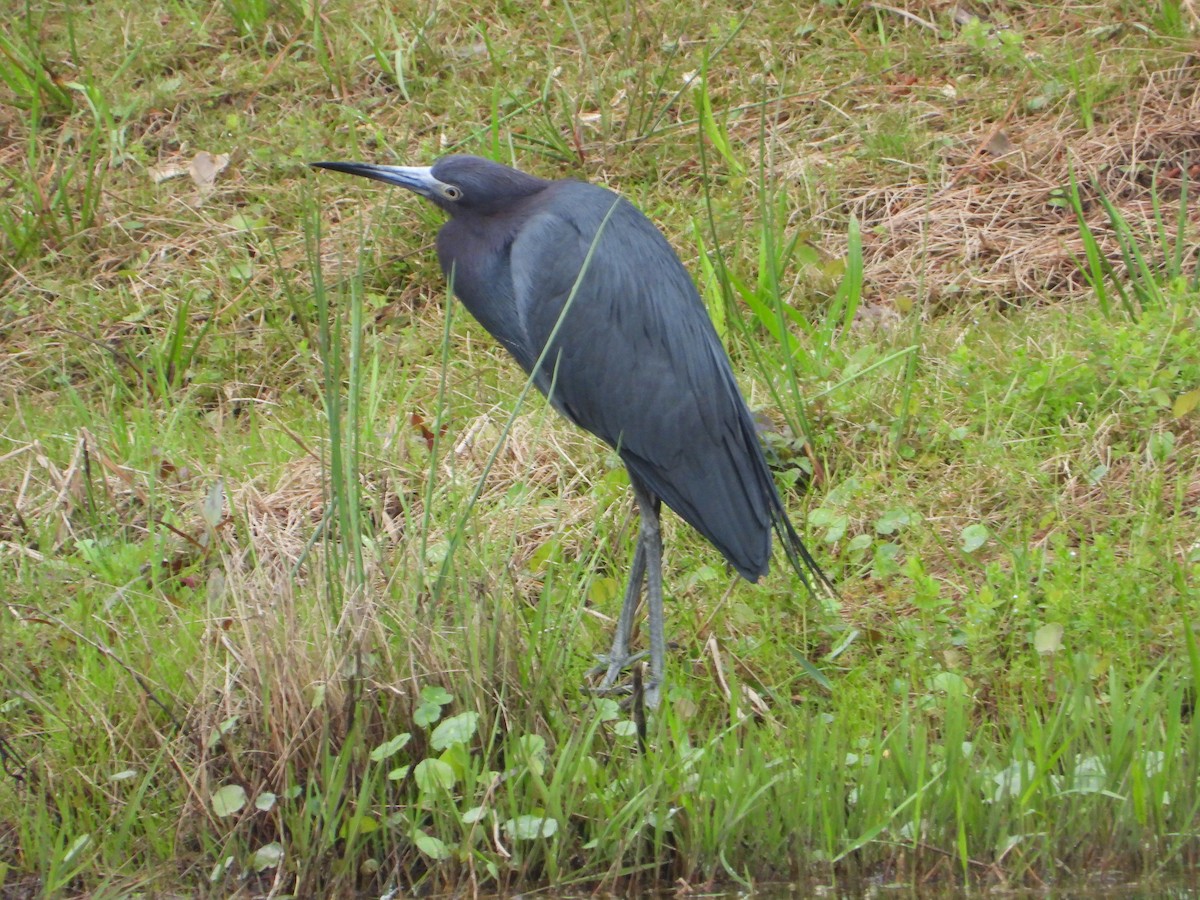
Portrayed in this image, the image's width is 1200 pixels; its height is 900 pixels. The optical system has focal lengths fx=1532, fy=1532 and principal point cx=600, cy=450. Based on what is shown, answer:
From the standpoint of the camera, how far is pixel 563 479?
15.0 feet

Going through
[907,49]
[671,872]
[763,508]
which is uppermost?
[907,49]

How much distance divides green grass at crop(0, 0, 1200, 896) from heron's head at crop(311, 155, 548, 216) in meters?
0.28

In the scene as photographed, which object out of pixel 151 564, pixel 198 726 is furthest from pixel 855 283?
pixel 198 726

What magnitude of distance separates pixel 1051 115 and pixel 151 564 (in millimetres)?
3987

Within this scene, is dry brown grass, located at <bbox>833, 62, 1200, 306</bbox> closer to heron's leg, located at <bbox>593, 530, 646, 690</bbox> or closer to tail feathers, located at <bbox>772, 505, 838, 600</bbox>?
tail feathers, located at <bbox>772, 505, 838, 600</bbox>

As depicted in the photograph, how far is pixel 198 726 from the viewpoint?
3.15 metres

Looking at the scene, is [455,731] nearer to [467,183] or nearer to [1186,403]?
[467,183]

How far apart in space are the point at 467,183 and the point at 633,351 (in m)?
0.66

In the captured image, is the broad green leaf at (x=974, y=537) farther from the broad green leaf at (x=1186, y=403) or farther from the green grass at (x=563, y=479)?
the broad green leaf at (x=1186, y=403)

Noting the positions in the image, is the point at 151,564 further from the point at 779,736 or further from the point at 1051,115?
the point at 1051,115

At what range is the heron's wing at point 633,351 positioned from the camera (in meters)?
3.92

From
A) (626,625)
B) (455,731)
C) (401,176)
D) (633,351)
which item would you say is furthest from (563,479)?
(455,731)

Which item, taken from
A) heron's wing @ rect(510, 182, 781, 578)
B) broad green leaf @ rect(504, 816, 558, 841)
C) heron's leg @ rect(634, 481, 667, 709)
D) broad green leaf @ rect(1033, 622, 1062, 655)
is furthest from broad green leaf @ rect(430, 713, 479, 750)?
broad green leaf @ rect(1033, 622, 1062, 655)

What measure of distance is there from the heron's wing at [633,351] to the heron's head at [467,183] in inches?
6.2
